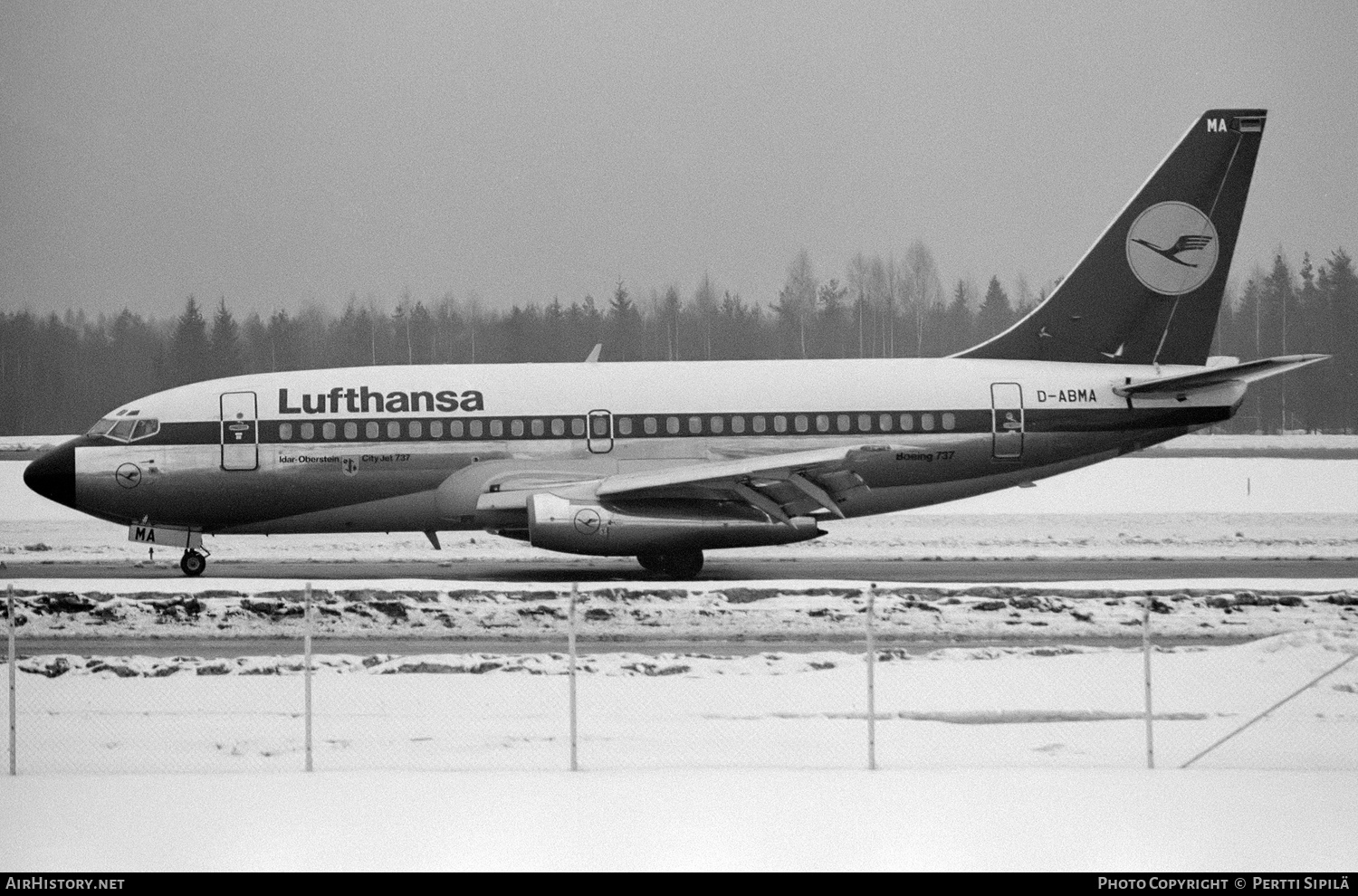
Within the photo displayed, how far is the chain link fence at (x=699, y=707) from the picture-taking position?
1238 cm

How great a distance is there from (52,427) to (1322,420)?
207 ft

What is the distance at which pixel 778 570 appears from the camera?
26156mm

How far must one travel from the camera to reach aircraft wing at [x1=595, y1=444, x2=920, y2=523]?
23328mm

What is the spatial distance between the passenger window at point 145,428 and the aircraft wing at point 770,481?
728 centimetres

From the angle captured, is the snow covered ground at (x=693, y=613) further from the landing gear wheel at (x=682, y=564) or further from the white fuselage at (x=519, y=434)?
the white fuselage at (x=519, y=434)

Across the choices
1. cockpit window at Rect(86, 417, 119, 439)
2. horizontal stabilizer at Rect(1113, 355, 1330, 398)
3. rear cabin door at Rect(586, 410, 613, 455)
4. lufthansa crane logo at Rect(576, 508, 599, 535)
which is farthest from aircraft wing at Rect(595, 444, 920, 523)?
cockpit window at Rect(86, 417, 119, 439)

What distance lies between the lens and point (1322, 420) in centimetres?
7631

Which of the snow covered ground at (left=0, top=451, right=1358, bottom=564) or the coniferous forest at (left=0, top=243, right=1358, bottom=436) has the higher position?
the coniferous forest at (left=0, top=243, right=1358, bottom=436)

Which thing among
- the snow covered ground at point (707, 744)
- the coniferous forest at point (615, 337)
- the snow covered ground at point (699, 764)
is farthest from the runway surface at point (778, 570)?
the coniferous forest at point (615, 337)

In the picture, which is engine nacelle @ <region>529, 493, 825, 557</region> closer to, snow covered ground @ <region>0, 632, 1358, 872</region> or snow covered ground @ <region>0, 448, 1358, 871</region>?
snow covered ground @ <region>0, 448, 1358, 871</region>

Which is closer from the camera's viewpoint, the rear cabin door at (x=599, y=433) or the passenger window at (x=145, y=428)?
the passenger window at (x=145, y=428)

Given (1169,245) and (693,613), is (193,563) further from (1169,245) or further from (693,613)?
(1169,245)

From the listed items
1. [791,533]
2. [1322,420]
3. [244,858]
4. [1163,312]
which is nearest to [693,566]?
[791,533]

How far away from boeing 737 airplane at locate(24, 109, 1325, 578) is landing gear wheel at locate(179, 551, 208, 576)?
33 millimetres
